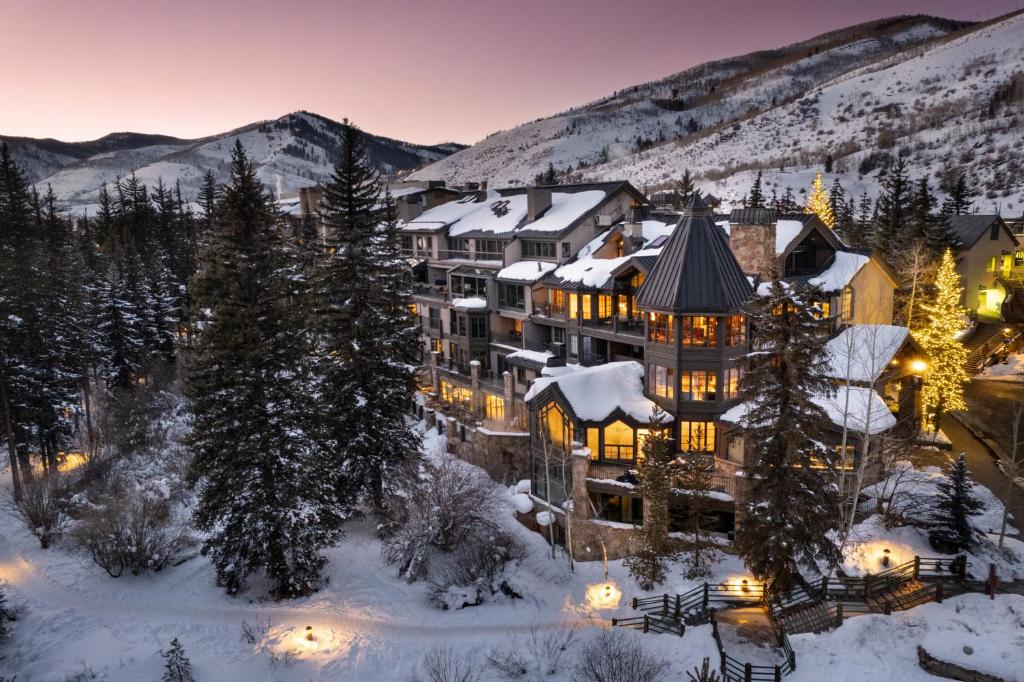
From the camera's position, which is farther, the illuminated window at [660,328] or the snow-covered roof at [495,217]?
the snow-covered roof at [495,217]

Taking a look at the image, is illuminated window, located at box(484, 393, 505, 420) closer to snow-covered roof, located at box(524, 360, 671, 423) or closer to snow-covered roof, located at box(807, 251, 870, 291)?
snow-covered roof, located at box(524, 360, 671, 423)

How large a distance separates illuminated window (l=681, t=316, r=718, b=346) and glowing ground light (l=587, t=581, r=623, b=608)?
12051 millimetres

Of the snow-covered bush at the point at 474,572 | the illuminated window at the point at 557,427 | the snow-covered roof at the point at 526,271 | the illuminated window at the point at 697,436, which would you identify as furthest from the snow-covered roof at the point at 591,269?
the snow-covered bush at the point at 474,572

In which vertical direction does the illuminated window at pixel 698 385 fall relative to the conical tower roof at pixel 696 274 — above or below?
below

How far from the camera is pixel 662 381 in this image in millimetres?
30625

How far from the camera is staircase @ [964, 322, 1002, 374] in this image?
45.7 m

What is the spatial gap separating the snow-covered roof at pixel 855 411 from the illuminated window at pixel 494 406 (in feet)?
48.7

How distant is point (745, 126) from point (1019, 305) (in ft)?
346

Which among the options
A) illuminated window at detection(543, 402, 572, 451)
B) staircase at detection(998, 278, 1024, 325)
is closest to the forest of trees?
illuminated window at detection(543, 402, 572, 451)

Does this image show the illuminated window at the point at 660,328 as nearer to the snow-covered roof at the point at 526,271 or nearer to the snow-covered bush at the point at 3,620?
the snow-covered roof at the point at 526,271

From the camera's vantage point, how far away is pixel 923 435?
34688mm

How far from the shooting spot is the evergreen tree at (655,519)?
24828 millimetres

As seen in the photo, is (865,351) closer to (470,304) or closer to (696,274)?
(696,274)

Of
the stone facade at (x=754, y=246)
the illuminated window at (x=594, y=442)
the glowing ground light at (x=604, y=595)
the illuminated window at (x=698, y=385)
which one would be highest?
the stone facade at (x=754, y=246)
